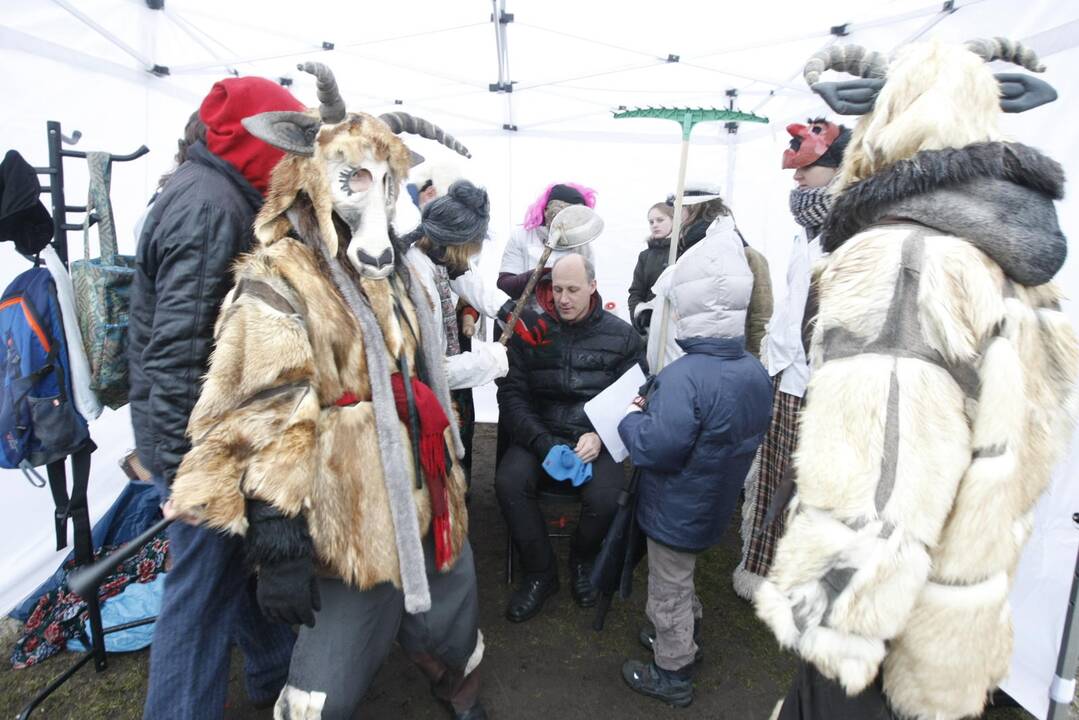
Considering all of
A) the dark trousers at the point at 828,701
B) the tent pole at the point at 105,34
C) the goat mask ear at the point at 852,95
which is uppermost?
the tent pole at the point at 105,34

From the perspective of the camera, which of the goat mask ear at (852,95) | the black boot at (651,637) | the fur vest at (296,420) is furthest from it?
the black boot at (651,637)

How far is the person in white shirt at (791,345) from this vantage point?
7.97ft

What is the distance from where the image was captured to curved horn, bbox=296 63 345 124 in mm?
1486

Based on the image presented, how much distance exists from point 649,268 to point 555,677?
10.2ft

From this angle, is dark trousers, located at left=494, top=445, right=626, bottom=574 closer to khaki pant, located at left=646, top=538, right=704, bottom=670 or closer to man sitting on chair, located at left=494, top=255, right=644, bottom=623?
man sitting on chair, located at left=494, top=255, right=644, bottom=623

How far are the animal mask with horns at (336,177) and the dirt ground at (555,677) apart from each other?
1.77 metres

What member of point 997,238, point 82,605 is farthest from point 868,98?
point 82,605

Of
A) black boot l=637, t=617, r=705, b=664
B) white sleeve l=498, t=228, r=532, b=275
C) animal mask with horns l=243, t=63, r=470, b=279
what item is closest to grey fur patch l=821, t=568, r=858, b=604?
animal mask with horns l=243, t=63, r=470, b=279

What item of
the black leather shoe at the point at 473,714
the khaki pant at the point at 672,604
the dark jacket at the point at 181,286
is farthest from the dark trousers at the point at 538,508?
the dark jacket at the point at 181,286

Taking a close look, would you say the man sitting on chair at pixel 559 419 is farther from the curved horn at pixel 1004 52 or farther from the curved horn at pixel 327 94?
the curved horn at pixel 1004 52

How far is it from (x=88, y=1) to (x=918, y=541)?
14.6ft

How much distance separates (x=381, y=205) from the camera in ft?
5.44

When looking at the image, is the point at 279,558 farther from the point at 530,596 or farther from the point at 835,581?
the point at 530,596

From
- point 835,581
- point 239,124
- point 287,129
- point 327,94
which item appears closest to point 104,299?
point 239,124
